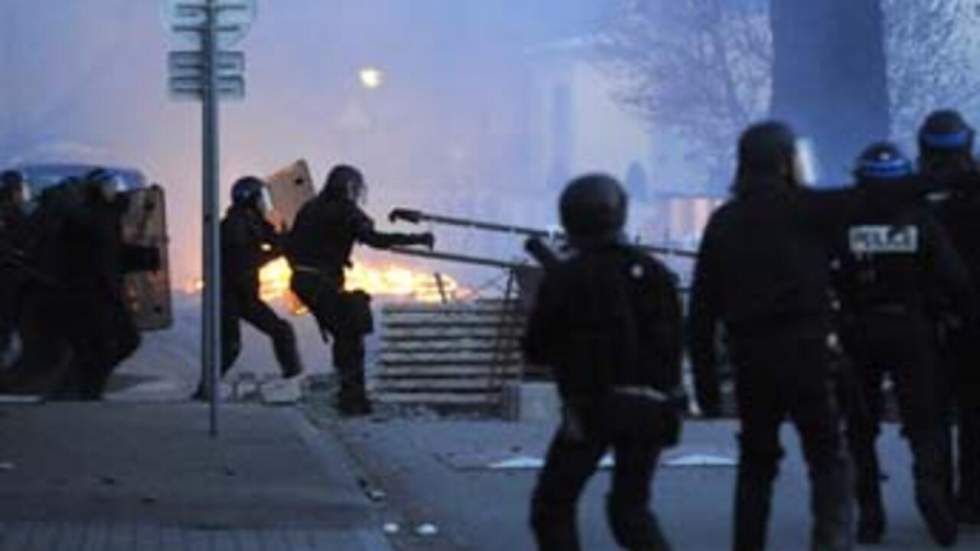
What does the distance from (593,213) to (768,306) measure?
74 centimetres

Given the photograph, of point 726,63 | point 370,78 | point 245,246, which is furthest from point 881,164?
point 726,63

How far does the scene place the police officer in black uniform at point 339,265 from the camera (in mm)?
13125

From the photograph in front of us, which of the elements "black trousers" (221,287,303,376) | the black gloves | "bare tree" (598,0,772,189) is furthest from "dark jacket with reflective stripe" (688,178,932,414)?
"bare tree" (598,0,772,189)

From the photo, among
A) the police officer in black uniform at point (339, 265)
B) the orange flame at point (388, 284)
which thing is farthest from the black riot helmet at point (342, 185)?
the orange flame at point (388, 284)

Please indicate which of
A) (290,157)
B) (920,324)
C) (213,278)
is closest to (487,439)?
(213,278)

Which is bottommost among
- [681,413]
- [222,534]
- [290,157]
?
[222,534]

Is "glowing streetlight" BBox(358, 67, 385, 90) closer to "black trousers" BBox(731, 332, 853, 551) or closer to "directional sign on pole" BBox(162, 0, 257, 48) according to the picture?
"directional sign on pole" BBox(162, 0, 257, 48)

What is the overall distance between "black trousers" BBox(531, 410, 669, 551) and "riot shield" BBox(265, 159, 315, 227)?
8975 mm

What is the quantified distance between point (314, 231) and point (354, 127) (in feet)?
83.4

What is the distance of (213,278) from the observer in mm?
11203

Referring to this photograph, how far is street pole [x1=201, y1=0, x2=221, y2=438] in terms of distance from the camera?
1120cm

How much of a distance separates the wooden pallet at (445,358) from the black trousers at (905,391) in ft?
17.1

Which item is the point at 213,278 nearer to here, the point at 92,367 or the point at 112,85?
the point at 92,367

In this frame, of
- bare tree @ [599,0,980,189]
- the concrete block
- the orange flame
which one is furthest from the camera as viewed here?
bare tree @ [599,0,980,189]
